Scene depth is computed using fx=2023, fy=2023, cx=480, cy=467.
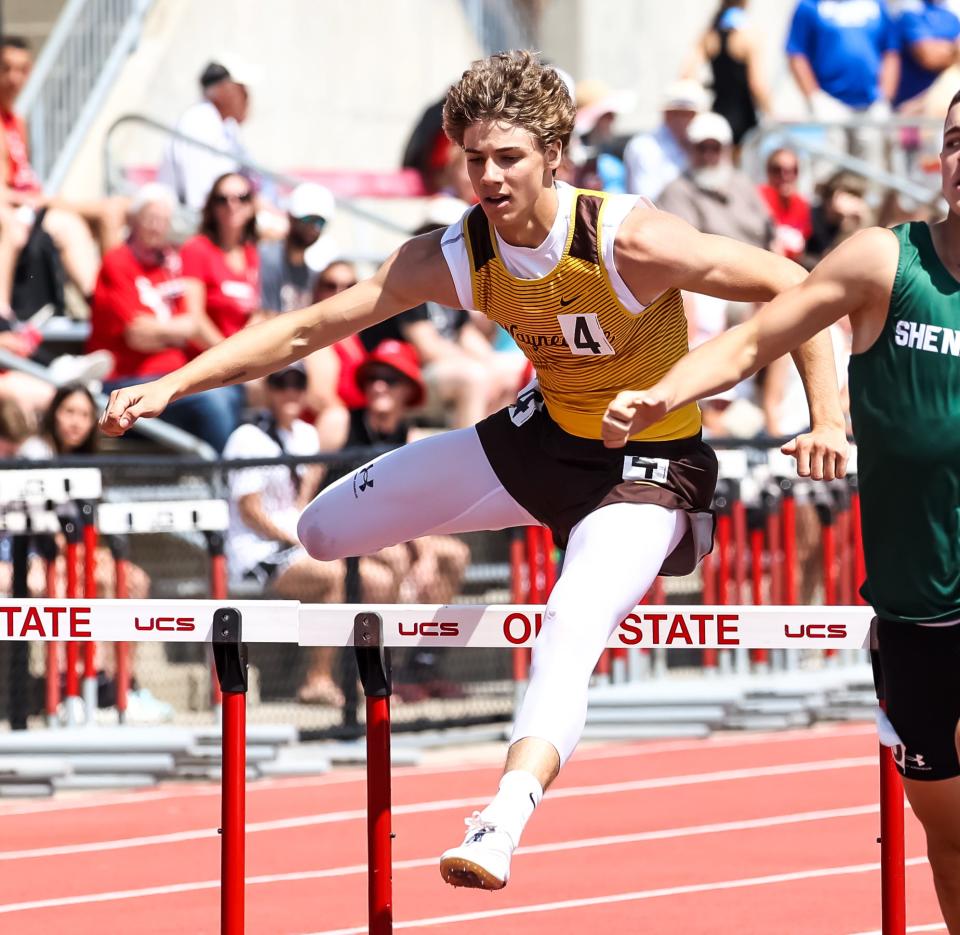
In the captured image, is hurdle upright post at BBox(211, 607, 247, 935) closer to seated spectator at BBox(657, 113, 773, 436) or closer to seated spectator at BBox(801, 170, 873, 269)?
seated spectator at BBox(657, 113, 773, 436)

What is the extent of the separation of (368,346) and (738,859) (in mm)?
4385

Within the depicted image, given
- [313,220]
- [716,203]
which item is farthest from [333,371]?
[716,203]

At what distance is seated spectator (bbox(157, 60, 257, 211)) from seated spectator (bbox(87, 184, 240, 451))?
1.55 m

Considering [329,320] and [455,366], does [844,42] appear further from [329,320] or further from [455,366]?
[329,320]

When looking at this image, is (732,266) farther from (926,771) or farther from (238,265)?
(238,265)

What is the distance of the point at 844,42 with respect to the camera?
15.0 m

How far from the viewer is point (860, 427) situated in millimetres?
4219

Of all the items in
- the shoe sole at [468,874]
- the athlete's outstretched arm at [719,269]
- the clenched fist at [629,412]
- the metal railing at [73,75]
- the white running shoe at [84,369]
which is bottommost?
the shoe sole at [468,874]

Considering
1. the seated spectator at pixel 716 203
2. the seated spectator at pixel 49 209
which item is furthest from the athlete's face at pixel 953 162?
the seated spectator at pixel 49 209

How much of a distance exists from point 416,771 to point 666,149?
5301 millimetres

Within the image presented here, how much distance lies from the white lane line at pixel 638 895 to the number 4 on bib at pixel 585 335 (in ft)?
7.74

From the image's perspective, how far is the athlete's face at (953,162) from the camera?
4.02 metres

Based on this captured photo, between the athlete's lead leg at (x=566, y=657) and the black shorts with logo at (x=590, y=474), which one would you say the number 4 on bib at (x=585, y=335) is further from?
the athlete's lead leg at (x=566, y=657)

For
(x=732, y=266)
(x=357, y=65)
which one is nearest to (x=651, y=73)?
(x=357, y=65)
